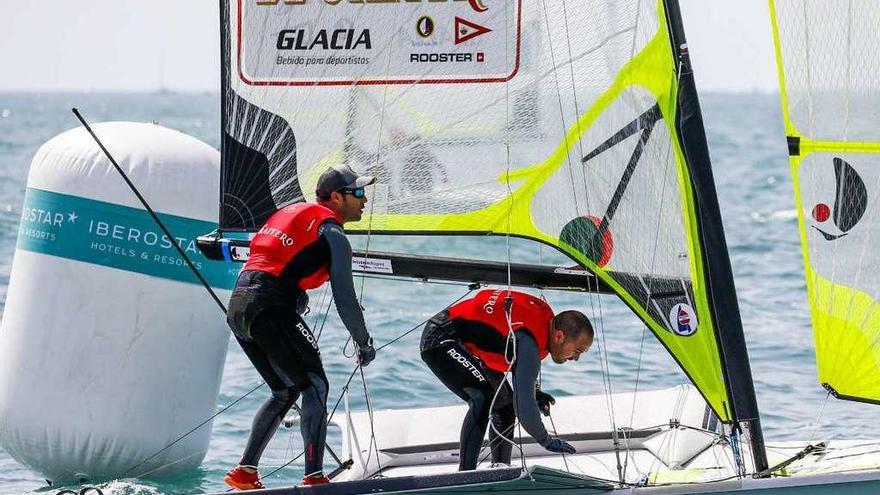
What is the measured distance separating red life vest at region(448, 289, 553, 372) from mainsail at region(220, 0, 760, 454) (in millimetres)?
384

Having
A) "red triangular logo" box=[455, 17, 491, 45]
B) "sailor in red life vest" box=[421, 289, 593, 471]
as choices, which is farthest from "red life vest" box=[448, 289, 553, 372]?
"red triangular logo" box=[455, 17, 491, 45]

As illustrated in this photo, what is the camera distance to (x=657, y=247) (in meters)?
4.80

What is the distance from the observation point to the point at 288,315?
14.9 ft

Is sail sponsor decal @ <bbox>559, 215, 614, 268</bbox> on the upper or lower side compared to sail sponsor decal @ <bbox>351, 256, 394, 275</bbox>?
upper

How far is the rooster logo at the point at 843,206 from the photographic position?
469cm

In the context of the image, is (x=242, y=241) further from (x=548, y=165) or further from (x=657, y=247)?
(x=657, y=247)

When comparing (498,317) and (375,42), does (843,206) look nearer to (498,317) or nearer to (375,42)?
(498,317)

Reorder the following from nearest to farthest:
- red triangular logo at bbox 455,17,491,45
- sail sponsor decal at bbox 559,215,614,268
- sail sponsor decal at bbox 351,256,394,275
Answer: sail sponsor decal at bbox 559,215,614,268, red triangular logo at bbox 455,17,491,45, sail sponsor decal at bbox 351,256,394,275

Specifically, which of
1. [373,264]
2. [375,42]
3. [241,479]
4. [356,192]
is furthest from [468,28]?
[241,479]

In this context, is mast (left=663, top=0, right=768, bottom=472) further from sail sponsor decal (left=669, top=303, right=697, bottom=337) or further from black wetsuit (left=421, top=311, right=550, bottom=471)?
black wetsuit (left=421, top=311, right=550, bottom=471)

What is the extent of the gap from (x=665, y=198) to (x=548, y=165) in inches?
18.4

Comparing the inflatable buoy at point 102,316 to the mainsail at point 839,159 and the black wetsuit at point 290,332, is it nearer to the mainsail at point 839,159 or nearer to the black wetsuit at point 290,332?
the black wetsuit at point 290,332

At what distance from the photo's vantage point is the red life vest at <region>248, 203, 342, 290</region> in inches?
179

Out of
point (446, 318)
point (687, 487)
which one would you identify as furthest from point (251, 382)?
point (687, 487)
